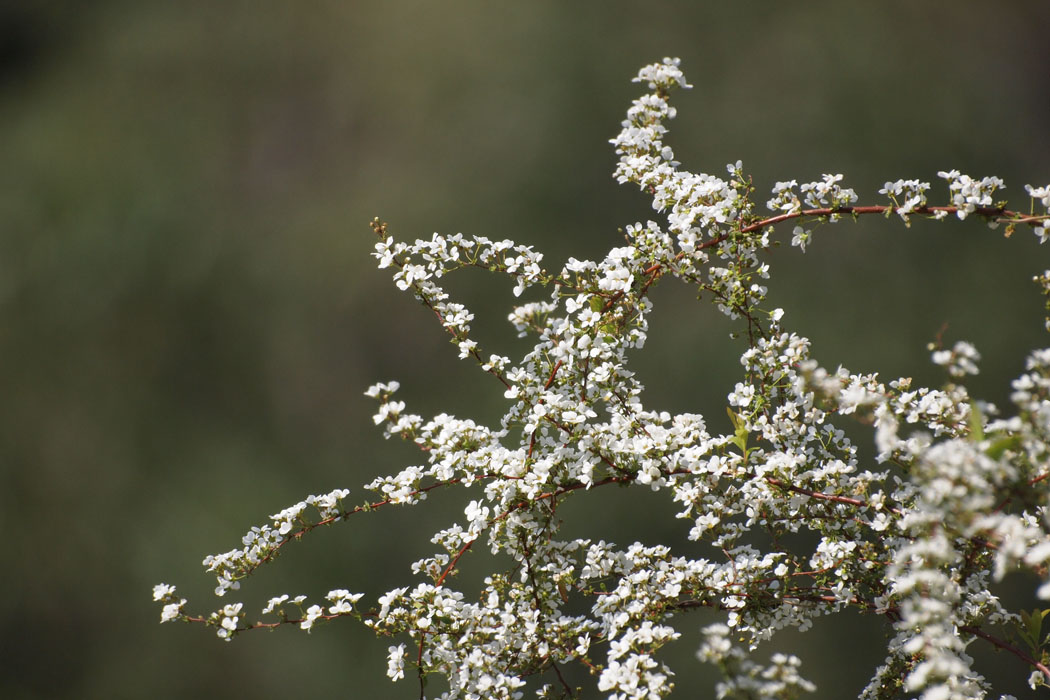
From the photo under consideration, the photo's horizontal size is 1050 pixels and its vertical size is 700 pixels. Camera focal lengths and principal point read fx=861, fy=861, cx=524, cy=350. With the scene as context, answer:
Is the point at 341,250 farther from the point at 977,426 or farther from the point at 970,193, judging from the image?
the point at 977,426

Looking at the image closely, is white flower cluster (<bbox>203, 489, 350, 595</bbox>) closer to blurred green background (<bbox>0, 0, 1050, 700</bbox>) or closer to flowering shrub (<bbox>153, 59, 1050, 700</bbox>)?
flowering shrub (<bbox>153, 59, 1050, 700</bbox>)

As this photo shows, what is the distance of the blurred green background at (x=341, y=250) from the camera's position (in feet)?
10.9

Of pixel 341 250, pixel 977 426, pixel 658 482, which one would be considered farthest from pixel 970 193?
pixel 341 250

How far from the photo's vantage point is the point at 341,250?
11.8ft

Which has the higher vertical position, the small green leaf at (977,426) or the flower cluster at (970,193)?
the flower cluster at (970,193)

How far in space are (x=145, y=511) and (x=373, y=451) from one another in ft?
3.06

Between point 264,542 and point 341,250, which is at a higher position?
point 341,250

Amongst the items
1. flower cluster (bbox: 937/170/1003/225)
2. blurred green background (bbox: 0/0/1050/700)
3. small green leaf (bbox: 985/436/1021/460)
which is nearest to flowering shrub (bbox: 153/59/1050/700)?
flower cluster (bbox: 937/170/1003/225)

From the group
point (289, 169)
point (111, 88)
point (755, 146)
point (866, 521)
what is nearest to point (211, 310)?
point (289, 169)

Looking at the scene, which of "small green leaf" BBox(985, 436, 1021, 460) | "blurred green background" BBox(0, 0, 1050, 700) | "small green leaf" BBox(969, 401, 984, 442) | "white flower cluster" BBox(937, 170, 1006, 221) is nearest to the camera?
"small green leaf" BBox(985, 436, 1021, 460)

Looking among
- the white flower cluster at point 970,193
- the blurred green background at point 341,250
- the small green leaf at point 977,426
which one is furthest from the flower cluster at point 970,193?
the blurred green background at point 341,250

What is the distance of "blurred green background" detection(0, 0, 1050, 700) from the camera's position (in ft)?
10.9

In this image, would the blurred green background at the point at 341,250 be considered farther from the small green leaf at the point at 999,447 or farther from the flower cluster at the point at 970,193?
the small green leaf at the point at 999,447

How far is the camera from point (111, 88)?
3.85 m
